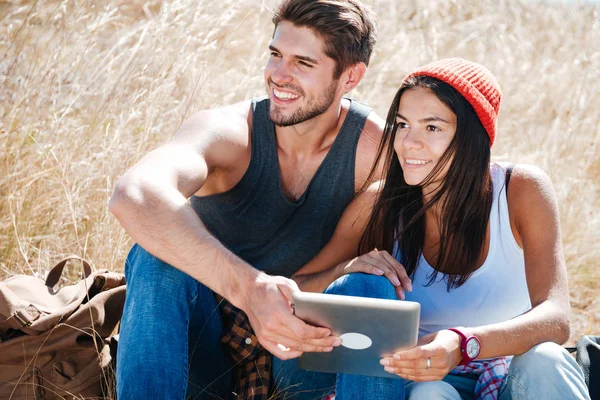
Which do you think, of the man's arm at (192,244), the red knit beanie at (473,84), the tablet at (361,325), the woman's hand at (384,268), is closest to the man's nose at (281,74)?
the man's arm at (192,244)

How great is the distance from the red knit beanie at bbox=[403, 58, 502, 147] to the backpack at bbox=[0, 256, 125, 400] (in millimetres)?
1439

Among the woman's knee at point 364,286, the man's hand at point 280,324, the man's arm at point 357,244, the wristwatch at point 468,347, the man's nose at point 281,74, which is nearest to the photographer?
the man's hand at point 280,324

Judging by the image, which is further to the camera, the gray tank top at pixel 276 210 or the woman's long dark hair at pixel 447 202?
the gray tank top at pixel 276 210

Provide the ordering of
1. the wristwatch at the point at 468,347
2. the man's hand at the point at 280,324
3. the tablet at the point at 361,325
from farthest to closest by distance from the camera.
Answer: the wristwatch at the point at 468,347 < the man's hand at the point at 280,324 < the tablet at the point at 361,325

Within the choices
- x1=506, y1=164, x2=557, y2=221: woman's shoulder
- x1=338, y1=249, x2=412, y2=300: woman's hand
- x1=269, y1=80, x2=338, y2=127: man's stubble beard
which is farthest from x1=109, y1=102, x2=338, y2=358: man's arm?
x1=506, y1=164, x2=557, y2=221: woman's shoulder

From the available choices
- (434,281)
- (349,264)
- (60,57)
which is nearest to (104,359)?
(349,264)

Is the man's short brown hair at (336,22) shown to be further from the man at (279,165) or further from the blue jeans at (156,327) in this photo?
the blue jeans at (156,327)

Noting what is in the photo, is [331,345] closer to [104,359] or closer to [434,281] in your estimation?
[434,281]

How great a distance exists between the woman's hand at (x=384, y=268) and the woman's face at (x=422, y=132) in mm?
291

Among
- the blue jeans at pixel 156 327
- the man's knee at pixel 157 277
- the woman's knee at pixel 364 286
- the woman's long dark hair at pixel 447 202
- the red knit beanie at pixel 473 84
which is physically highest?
the red knit beanie at pixel 473 84

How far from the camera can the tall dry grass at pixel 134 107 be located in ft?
12.3

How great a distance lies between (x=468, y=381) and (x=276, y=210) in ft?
3.31

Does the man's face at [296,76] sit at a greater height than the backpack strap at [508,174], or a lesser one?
greater

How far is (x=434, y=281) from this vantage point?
8.59 ft
